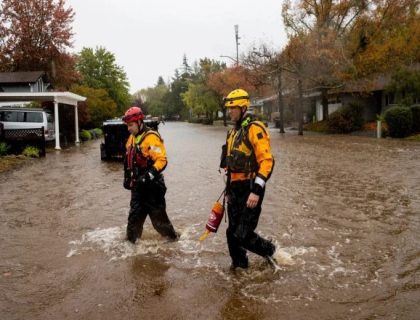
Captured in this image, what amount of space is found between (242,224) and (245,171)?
55cm

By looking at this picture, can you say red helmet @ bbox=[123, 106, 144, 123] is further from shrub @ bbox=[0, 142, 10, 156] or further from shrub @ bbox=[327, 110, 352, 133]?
shrub @ bbox=[327, 110, 352, 133]

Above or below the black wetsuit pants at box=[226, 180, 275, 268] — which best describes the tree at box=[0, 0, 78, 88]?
above

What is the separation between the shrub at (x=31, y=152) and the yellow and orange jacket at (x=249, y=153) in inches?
594

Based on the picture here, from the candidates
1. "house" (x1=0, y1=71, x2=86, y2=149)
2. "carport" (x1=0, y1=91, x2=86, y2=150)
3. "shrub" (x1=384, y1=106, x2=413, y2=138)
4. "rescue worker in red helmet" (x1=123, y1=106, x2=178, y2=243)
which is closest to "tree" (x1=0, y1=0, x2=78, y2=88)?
"house" (x1=0, y1=71, x2=86, y2=149)

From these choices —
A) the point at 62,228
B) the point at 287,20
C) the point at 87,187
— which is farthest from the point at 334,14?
the point at 62,228

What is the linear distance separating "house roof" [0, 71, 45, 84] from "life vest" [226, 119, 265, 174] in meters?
32.0

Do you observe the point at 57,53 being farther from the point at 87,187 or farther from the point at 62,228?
the point at 62,228

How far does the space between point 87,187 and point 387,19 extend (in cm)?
2843

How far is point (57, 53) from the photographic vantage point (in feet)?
119

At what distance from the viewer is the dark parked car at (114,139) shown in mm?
16172

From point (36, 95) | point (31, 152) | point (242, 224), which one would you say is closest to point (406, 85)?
point (36, 95)

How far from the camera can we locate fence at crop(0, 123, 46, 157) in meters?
18.0

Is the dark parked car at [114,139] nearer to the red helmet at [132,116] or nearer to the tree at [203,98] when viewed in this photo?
the red helmet at [132,116]

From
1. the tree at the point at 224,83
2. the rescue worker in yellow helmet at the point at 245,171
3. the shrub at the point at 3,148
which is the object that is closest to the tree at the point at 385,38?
the tree at the point at 224,83
